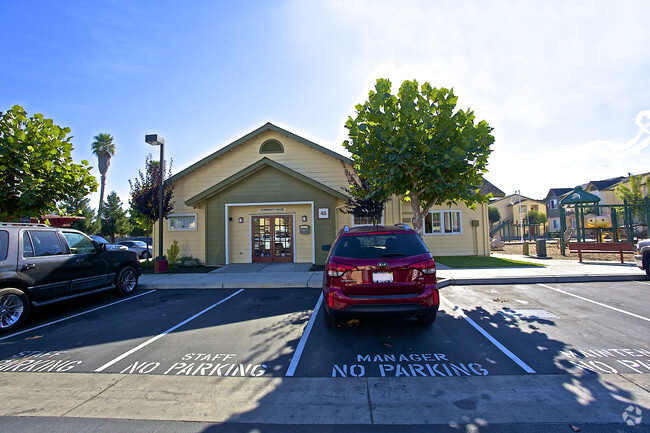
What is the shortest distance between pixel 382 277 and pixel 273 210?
10.3 meters

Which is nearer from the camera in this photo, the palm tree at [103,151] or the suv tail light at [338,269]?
the suv tail light at [338,269]

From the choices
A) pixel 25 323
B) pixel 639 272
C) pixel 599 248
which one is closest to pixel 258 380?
pixel 25 323

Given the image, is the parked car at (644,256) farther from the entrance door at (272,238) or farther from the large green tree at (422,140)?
the entrance door at (272,238)

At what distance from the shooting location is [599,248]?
1281 centimetres

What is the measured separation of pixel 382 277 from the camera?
15.1 ft

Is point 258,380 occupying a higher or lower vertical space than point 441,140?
lower

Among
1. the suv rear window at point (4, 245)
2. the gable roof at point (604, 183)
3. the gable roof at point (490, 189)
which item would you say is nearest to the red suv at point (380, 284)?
the suv rear window at point (4, 245)

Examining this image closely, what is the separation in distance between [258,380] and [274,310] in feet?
10.0

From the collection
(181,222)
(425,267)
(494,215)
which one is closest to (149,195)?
(181,222)

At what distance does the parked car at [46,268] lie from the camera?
19.0 feet

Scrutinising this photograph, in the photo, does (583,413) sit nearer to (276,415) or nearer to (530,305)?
(276,415)

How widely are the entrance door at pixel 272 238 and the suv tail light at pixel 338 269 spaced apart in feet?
32.1

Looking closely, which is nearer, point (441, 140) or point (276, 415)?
point (276, 415)

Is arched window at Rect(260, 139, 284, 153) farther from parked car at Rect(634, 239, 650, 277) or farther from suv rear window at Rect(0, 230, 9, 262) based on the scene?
parked car at Rect(634, 239, 650, 277)
